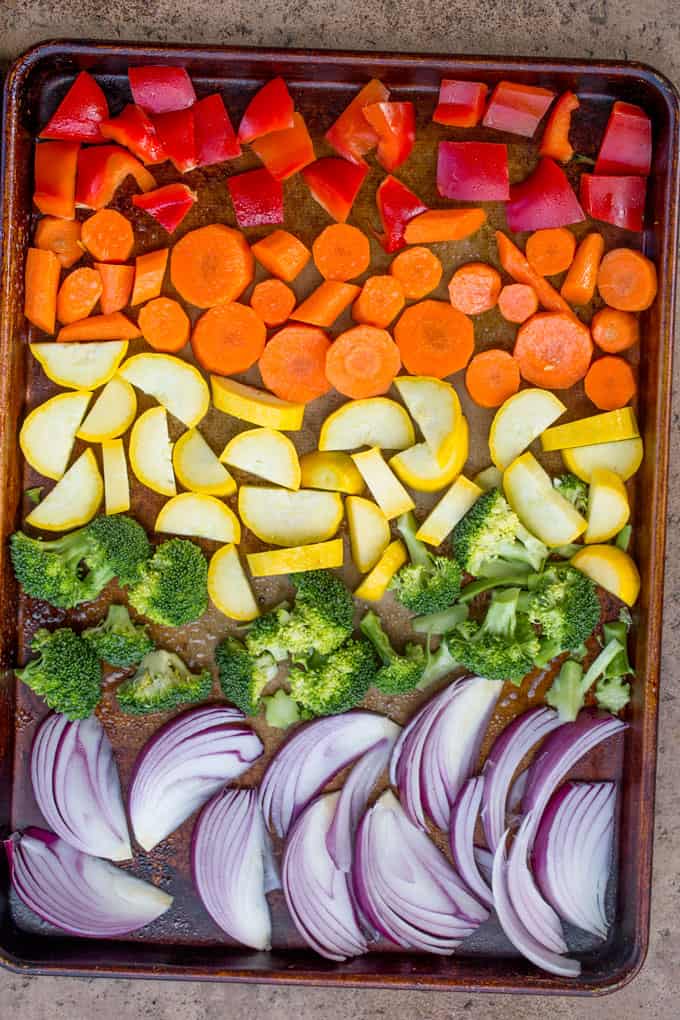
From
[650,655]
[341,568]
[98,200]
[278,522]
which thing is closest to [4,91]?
[98,200]

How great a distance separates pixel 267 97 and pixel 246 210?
0.37 meters

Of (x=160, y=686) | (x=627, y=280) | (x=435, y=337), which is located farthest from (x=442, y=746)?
(x=627, y=280)

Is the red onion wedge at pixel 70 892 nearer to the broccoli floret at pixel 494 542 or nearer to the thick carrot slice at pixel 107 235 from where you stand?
the broccoli floret at pixel 494 542

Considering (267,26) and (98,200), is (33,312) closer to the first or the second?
(98,200)

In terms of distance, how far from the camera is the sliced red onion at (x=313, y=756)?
2.86m

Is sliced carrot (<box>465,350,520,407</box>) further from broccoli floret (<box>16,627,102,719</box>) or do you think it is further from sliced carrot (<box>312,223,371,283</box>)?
broccoli floret (<box>16,627,102,719</box>)

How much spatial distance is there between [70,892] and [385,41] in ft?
10.5

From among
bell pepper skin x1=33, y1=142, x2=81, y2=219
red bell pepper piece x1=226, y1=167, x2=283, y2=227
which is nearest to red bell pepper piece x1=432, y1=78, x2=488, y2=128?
red bell pepper piece x1=226, y1=167, x2=283, y2=227

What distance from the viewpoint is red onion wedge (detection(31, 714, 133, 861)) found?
2.83 metres

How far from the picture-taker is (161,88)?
8.78 ft

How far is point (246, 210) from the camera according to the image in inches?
108

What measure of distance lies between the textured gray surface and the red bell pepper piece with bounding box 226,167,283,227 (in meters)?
0.53

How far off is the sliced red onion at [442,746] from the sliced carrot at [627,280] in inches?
55.3

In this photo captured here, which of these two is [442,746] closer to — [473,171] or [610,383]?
[610,383]
